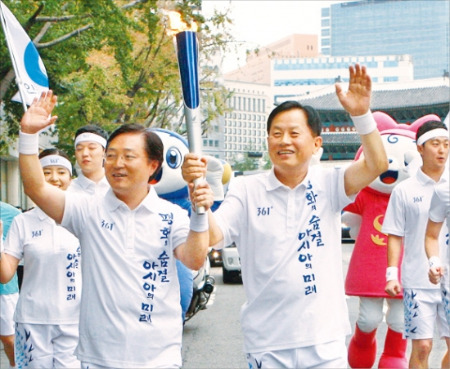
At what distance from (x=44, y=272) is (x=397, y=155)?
3525mm

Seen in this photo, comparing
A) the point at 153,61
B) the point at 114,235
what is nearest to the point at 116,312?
the point at 114,235

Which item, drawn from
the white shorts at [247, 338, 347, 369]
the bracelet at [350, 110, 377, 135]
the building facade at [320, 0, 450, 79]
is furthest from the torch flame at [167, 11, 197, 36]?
the building facade at [320, 0, 450, 79]

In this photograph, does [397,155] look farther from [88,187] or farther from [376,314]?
[88,187]

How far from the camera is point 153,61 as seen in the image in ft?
73.9

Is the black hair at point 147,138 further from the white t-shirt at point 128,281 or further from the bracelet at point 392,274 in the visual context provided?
the bracelet at point 392,274

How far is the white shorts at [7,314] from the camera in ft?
20.6

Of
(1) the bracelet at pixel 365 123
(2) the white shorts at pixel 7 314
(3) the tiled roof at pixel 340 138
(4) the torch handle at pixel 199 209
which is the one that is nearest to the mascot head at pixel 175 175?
(2) the white shorts at pixel 7 314

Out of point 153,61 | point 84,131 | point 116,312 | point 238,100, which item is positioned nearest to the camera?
point 116,312

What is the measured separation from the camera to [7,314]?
633 cm

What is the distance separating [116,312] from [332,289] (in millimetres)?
1015

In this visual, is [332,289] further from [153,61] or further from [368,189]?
[153,61]

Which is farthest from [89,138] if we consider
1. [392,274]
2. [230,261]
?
[230,261]

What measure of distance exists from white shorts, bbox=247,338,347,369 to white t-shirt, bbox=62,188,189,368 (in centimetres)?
41

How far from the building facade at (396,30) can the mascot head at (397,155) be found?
513ft
